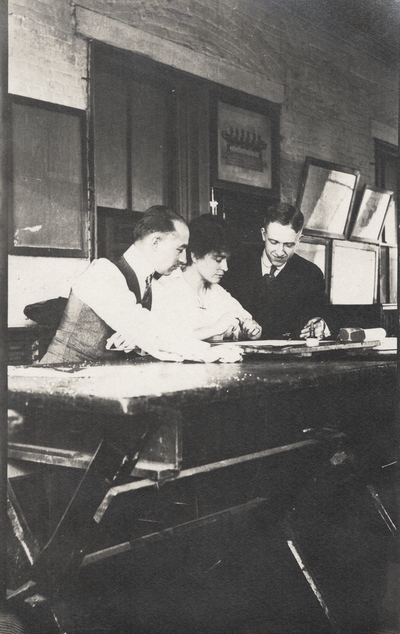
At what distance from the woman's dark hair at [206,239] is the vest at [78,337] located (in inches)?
45.4

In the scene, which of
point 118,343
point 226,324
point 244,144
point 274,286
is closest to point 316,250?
point 244,144

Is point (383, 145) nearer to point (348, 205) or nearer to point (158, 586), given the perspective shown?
point (348, 205)

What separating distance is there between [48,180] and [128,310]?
1224 millimetres

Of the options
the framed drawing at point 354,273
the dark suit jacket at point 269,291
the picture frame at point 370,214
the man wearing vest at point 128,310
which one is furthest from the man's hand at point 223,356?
the picture frame at point 370,214

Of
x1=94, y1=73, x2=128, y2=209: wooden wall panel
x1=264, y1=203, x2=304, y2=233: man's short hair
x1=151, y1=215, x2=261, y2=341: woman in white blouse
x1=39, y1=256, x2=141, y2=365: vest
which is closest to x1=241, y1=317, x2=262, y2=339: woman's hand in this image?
x1=151, y1=215, x2=261, y2=341: woman in white blouse

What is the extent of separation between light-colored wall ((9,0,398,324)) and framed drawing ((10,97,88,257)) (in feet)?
0.24

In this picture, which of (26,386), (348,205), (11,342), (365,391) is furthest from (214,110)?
(26,386)

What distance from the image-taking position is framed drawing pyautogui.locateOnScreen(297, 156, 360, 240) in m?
5.42

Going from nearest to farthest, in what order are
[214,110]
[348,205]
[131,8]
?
1. [131,8]
2. [214,110]
3. [348,205]

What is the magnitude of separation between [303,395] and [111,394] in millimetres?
1013

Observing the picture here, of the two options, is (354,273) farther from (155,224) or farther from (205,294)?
(155,224)

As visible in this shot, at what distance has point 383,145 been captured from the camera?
596 cm

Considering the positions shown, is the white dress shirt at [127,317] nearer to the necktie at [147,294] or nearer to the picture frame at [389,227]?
the necktie at [147,294]

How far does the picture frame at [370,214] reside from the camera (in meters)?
5.88
